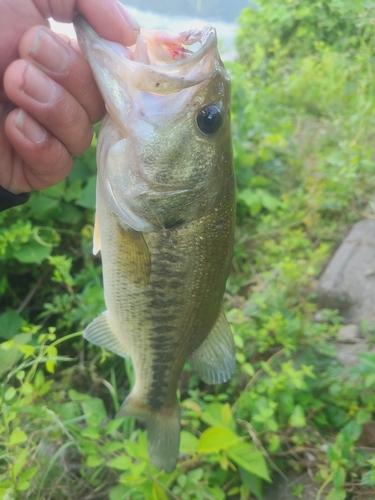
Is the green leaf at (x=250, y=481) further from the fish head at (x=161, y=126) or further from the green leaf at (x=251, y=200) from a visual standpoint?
the green leaf at (x=251, y=200)

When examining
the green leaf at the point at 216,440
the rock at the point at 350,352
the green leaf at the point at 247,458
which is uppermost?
the rock at the point at 350,352

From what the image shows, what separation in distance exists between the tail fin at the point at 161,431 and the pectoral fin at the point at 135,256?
1.68 ft

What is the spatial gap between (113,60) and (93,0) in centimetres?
17

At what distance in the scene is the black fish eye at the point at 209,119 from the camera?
978 mm

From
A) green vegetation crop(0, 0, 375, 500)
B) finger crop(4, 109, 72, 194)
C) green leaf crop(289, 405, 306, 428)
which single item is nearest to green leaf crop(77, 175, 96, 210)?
green vegetation crop(0, 0, 375, 500)

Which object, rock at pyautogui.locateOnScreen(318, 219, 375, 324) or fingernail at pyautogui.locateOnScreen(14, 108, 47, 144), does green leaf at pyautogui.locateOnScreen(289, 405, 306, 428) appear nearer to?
rock at pyautogui.locateOnScreen(318, 219, 375, 324)

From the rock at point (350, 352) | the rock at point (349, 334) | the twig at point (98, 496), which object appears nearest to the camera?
the twig at point (98, 496)

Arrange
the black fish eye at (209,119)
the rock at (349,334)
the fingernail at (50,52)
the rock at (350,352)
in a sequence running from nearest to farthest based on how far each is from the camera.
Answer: the fingernail at (50,52) → the black fish eye at (209,119) → the rock at (350,352) → the rock at (349,334)

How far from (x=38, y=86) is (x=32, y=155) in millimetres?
186

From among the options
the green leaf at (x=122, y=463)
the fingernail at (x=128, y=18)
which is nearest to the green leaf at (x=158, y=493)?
the green leaf at (x=122, y=463)

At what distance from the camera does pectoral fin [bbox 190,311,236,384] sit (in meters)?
1.24

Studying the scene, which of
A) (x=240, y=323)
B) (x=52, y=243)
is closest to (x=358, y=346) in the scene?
(x=240, y=323)

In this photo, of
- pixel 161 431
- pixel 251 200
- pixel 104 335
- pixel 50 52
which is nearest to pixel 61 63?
pixel 50 52

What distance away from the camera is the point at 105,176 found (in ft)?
3.27
